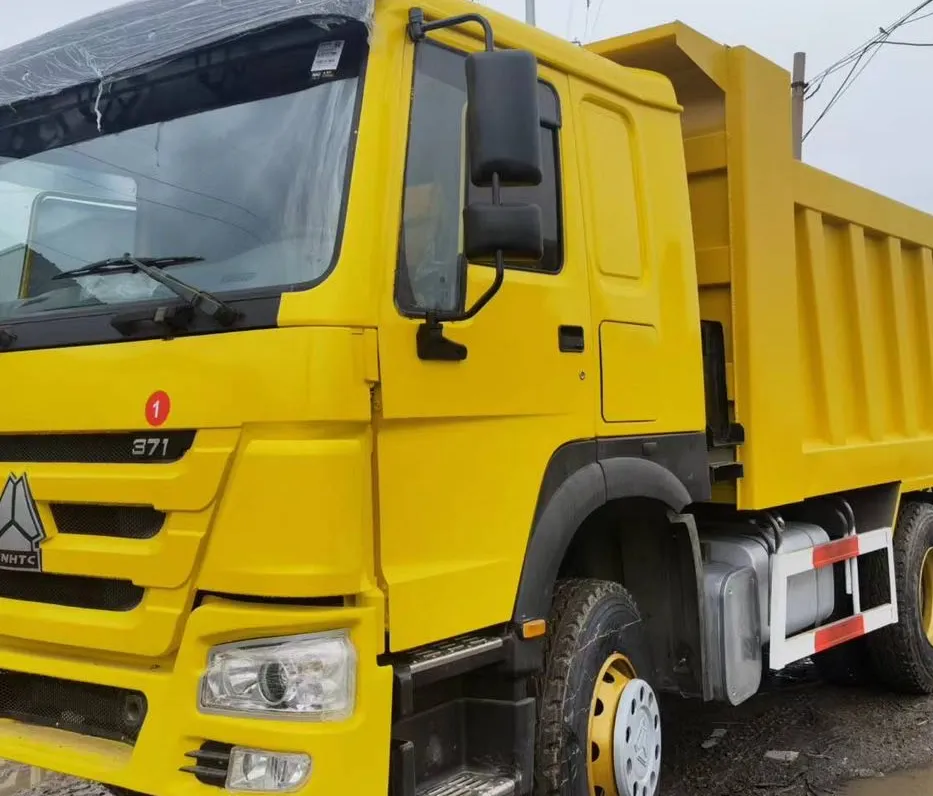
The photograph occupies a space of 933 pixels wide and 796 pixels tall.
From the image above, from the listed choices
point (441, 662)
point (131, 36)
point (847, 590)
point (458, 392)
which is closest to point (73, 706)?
point (441, 662)

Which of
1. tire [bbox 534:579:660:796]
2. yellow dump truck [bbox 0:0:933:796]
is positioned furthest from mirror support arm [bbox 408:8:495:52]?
tire [bbox 534:579:660:796]

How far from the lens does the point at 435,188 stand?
2787 millimetres

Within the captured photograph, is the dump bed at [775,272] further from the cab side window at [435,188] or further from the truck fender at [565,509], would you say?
the cab side window at [435,188]

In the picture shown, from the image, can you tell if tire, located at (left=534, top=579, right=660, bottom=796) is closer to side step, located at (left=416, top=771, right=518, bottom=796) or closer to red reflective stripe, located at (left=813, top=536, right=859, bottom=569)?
side step, located at (left=416, top=771, right=518, bottom=796)

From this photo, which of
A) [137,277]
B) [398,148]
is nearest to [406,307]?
[398,148]

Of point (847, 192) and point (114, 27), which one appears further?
point (847, 192)

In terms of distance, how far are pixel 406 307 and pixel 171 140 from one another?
888mm

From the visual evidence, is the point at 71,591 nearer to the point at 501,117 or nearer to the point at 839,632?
the point at 501,117

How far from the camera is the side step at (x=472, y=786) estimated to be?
2.72 metres

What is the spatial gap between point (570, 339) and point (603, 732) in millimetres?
1255

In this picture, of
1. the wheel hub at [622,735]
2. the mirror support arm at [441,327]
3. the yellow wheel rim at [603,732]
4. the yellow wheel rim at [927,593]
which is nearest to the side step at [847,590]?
the yellow wheel rim at [927,593]

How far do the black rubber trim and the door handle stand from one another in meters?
0.30

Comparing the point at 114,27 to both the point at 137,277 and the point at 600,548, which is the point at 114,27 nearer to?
the point at 137,277

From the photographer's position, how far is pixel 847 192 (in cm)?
503
